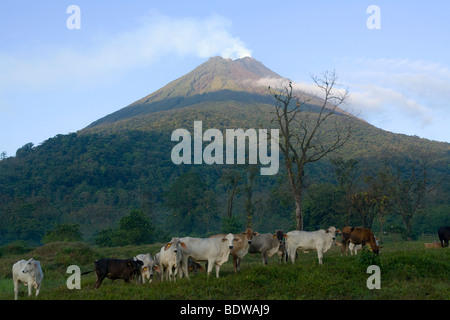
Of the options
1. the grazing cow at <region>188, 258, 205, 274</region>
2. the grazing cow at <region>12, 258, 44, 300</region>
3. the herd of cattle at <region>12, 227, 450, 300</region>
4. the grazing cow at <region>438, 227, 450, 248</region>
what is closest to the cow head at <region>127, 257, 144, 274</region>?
the herd of cattle at <region>12, 227, 450, 300</region>

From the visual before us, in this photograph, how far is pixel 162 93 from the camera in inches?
6284

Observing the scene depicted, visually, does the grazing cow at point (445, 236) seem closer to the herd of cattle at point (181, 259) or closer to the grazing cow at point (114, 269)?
the herd of cattle at point (181, 259)

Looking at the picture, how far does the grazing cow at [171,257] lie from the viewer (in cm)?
1299

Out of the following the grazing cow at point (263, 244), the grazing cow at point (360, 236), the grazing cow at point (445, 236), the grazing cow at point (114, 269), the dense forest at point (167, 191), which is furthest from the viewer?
the dense forest at point (167, 191)

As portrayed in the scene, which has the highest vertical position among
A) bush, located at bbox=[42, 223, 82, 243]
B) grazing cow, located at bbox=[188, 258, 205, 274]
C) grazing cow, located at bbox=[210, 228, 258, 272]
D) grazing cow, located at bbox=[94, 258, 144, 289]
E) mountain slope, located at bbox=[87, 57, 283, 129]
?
mountain slope, located at bbox=[87, 57, 283, 129]

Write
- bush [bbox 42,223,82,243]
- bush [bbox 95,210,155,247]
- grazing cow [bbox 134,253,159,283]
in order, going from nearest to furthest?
1. grazing cow [bbox 134,253,159,283]
2. bush [bbox 42,223,82,243]
3. bush [bbox 95,210,155,247]

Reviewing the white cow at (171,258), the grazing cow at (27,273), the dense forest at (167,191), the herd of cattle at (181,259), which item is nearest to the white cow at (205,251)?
the herd of cattle at (181,259)

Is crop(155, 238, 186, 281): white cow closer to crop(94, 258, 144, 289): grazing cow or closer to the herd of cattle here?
the herd of cattle

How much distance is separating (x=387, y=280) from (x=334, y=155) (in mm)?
64330

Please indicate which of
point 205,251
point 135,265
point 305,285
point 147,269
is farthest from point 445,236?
point 135,265

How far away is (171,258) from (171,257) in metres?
0.03

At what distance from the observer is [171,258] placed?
13.4 metres

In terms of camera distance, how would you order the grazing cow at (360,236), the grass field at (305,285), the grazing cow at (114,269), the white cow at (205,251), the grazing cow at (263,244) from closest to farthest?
the grass field at (305,285), the grazing cow at (114,269), the white cow at (205,251), the grazing cow at (263,244), the grazing cow at (360,236)

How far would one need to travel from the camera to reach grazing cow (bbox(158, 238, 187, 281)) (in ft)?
42.6
